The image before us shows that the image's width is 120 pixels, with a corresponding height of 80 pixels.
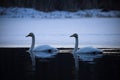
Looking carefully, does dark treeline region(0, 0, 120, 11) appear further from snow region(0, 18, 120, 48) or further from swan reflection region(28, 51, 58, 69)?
swan reflection region(28, 51, 58, 69)

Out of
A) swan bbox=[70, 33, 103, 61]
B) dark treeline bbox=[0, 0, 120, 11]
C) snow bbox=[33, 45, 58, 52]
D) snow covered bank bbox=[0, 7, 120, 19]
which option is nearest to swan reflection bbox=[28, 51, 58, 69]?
snow bbox=[33, 45, 58, 52]

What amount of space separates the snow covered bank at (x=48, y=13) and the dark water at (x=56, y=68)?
33.9ft

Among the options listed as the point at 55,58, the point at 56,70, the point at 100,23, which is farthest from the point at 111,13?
the point at 56,70

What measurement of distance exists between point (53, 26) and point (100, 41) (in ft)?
15.0

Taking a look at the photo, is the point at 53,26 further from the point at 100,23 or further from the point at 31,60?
the point at 31,60

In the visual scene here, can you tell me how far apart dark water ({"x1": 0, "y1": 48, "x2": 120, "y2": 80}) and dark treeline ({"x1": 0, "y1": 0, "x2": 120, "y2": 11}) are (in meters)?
11.0

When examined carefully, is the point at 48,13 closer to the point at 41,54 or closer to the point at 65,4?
the point at 65,4

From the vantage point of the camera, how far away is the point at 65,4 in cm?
2420

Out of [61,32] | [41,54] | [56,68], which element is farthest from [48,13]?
[56,68]

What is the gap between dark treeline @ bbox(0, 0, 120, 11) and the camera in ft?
77.8

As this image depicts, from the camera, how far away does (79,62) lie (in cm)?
1141

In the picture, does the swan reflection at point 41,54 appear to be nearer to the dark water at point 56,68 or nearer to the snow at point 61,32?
the dark water at point 56,68

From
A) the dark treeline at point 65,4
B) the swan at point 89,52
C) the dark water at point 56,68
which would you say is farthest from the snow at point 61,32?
the dark water at point 56,68

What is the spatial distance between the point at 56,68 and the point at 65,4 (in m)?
13.9
